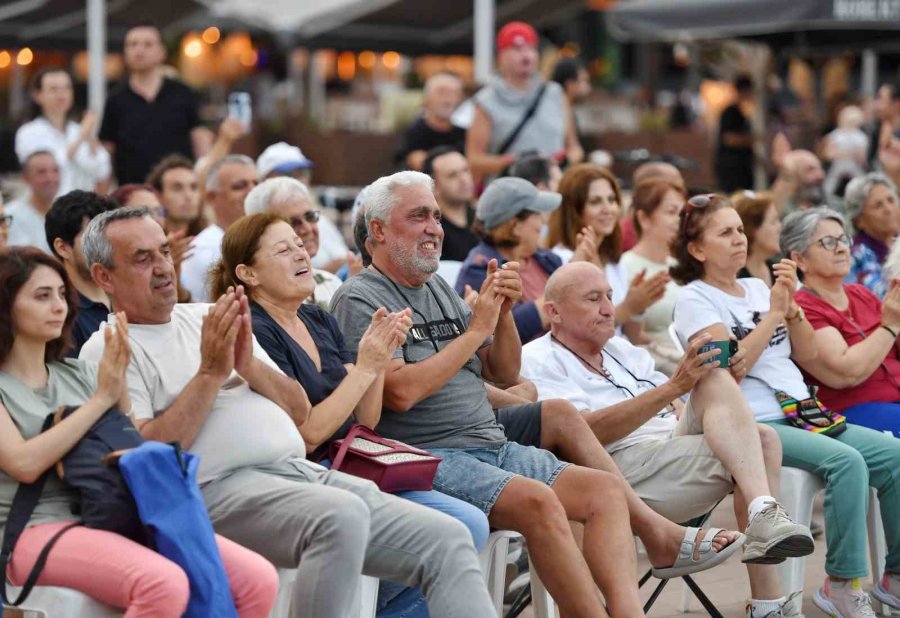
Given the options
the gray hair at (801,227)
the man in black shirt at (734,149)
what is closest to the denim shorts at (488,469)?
the gray hair at (801,227)

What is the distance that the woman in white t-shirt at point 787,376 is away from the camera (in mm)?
5430

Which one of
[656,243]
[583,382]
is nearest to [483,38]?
[656,243]

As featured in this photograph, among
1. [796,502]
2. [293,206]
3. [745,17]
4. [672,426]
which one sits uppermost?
[745,17]

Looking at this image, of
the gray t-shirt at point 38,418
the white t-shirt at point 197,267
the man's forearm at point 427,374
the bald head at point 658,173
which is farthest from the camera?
the bald head at point 658,173

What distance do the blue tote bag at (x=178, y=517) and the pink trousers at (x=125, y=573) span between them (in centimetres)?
4

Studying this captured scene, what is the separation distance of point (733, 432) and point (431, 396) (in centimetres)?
108

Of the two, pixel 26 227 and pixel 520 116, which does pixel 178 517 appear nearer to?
pixel 26 227

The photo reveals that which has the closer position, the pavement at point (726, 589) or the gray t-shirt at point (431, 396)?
the gray t-shirt at point (431, 396)

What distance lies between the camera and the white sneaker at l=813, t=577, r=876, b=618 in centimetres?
540

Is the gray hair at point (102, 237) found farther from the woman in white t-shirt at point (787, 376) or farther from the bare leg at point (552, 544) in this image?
the woman in white t-shirt at point (787, 376)

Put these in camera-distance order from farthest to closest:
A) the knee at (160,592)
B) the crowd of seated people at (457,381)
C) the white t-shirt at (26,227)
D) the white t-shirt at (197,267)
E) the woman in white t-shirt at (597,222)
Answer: the white t-shirt at (26,227)
the woman in white t-shirt at (597,222)
the white t-shirt at (197,267)
the crowd of seated people at (457,381)
the knee at (160,592)

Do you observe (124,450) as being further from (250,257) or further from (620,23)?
(620,23)

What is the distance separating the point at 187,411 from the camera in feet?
13.6

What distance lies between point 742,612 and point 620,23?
819 cm
